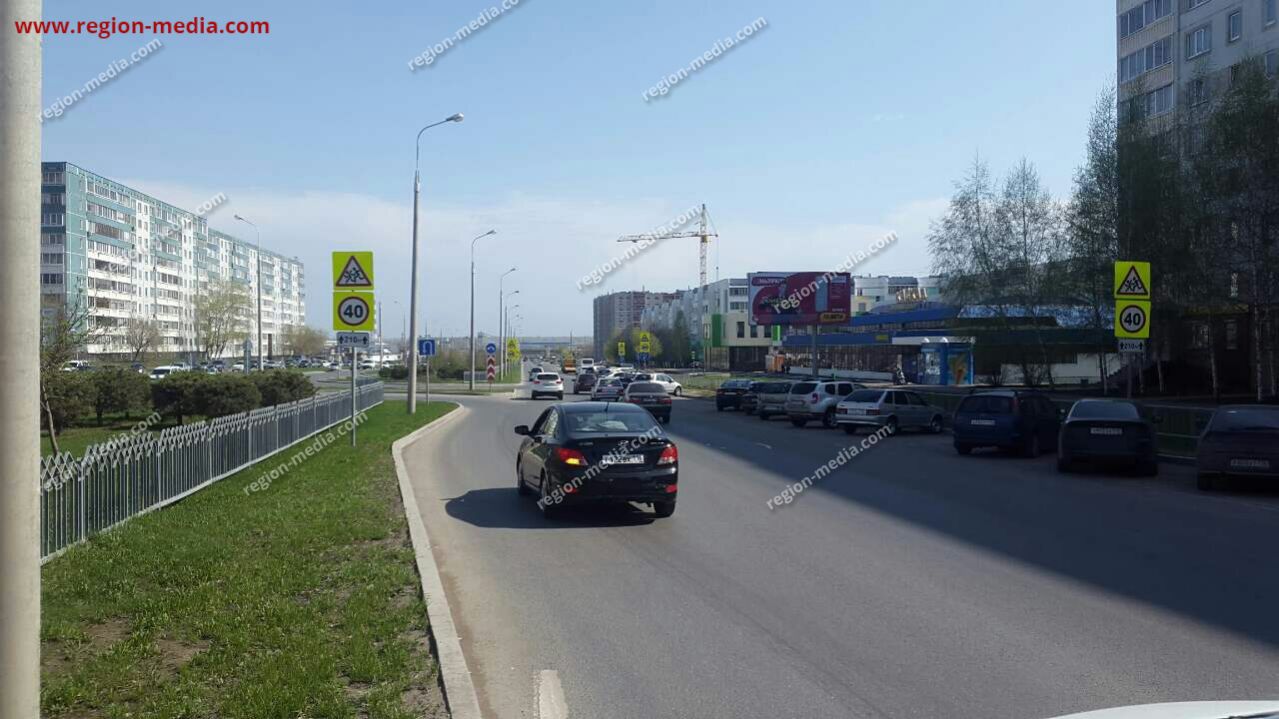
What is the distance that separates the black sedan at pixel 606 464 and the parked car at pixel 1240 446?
30.2ft

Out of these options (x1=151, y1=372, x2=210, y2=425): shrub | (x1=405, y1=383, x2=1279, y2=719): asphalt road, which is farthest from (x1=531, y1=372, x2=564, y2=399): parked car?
(x1=405, y1=383, x2=1279, y2=719): asphalt road

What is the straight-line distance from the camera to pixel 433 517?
12.9 metres

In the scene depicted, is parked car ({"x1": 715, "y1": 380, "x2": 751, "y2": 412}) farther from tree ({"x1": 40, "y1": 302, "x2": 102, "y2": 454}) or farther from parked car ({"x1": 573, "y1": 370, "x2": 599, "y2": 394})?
tree ({"x1": 40, "y1": 302, "x2": 102, "y2": 454})

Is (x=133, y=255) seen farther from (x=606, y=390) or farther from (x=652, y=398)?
(x=652, y=398)

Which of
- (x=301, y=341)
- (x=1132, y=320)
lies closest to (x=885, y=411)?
(x=1132, y=320)

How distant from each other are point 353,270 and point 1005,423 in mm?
14487

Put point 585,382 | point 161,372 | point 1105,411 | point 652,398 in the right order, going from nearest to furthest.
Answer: point 1105,411
point 652,398
point 161,372
point 585,382

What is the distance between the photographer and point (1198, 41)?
45281 millimetres

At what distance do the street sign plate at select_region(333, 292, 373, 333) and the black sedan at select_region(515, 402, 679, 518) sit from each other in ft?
25.5

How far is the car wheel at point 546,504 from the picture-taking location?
41.6ft

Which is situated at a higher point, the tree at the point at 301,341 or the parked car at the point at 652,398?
the tree at the point at 301,341

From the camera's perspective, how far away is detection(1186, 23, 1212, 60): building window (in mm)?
44500

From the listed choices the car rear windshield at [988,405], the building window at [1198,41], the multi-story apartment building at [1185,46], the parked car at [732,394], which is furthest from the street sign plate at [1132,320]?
the building window at [1198,41]

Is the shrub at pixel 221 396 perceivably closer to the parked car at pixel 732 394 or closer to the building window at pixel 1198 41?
the parked car at pixel 732 394
